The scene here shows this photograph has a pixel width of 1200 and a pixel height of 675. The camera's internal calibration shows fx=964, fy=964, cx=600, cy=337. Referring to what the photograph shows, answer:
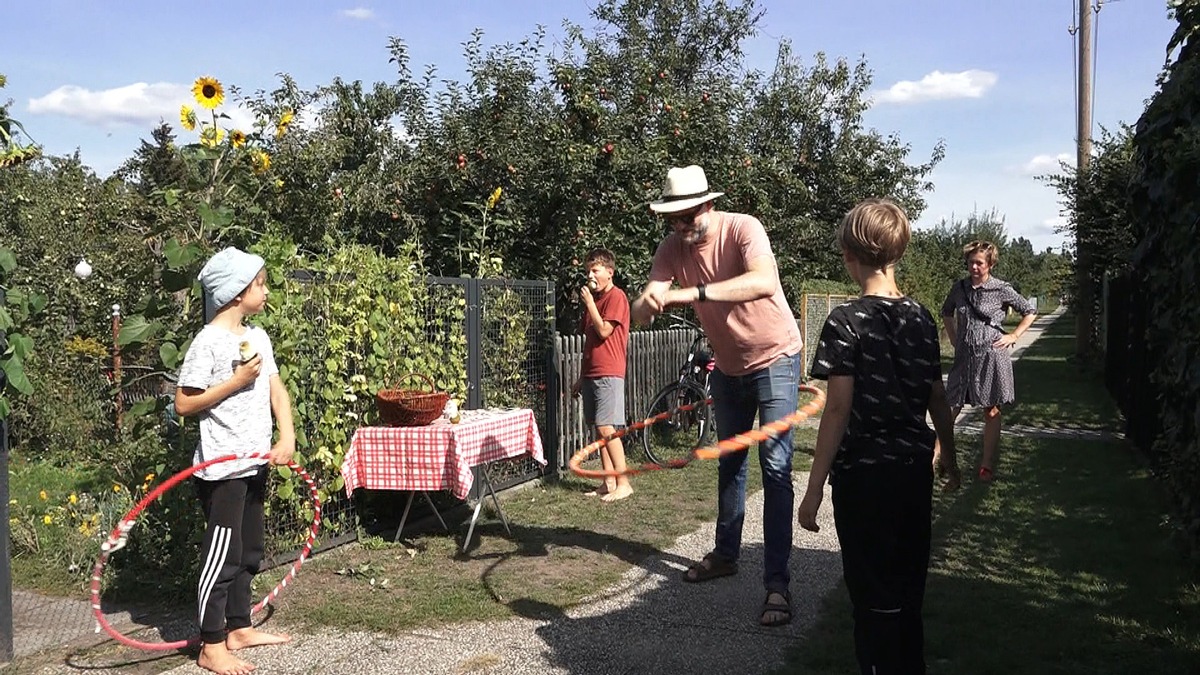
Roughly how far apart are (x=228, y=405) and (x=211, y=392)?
0.50 ft

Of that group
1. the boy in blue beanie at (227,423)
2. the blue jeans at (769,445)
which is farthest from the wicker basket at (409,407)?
the blue jeans at (769,445)

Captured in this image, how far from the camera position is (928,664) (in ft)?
12.8

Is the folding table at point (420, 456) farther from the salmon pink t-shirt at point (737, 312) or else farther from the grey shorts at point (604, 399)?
the salmon pink t-shirt at point (737, 312)

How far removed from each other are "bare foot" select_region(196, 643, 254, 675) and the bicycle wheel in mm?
5367

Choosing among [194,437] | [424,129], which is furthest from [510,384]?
[424,129]

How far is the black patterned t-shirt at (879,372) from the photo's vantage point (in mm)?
3082

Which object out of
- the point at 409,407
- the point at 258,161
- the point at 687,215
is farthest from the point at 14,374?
the point at 687,215

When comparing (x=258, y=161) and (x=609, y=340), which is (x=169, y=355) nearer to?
(x=258, y=161)

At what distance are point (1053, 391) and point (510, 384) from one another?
1091cm

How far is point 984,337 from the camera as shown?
25.5ft

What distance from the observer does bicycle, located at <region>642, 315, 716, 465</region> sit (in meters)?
9.58

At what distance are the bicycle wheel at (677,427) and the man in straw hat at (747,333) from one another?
434 cm

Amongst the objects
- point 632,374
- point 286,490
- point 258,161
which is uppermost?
point 258,161

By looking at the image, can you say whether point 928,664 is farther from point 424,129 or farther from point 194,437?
point 424,129
